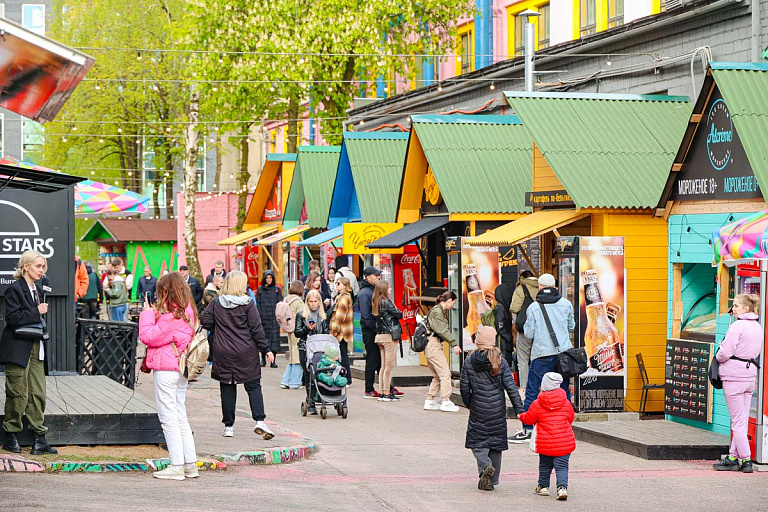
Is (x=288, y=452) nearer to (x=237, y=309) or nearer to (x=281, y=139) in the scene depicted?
(x=237, y=309)

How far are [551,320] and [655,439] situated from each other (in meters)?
1.81

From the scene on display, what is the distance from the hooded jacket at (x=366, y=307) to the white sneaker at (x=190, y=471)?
757 cm

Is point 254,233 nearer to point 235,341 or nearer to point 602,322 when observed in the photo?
point 602,322

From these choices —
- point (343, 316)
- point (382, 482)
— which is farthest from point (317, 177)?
point (382, 482)

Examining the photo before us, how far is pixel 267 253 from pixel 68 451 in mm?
21527

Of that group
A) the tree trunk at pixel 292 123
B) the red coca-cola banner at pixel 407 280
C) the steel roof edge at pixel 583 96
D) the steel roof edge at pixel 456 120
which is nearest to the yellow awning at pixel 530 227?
the steel roof edge at pixel 583 96

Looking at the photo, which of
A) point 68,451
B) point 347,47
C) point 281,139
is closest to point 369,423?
point 68,451

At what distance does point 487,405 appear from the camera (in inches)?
431

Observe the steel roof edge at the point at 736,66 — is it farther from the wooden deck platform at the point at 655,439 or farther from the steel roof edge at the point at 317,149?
the steel roof edge at the point at 317,149

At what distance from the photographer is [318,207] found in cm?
2970

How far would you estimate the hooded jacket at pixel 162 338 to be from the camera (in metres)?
10.6

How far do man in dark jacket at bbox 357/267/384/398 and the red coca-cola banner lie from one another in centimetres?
433

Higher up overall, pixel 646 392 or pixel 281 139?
pixel 281 139

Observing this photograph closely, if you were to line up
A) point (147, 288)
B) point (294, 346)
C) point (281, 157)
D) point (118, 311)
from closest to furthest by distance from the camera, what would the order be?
1. point (294, 346)
2. point (118, 311)
3. point (147, 288)
4. point (281, 157)
